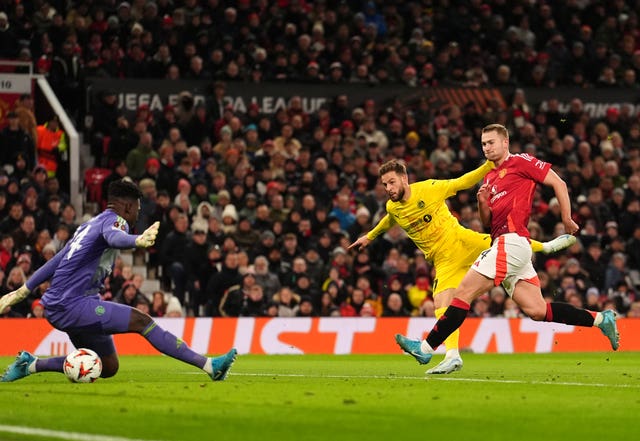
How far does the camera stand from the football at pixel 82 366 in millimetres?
11109

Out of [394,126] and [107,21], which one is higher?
[107,21]

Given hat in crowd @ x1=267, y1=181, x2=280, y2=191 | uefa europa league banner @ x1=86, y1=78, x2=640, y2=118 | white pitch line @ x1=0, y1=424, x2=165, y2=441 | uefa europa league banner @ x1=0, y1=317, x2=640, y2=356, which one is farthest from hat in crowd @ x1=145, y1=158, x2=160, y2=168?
white pitch line @ x1=0, y1=424, x2=165, y2=441

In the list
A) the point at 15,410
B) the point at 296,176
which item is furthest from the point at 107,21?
the point at 15,410

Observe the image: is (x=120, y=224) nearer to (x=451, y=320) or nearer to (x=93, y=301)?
(x=93, y=301)

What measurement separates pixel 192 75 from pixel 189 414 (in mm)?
17867

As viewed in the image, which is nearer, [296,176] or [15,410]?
[15,410]

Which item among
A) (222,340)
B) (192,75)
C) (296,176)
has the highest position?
(192,75)

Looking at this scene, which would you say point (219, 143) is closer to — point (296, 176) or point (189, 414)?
point (296, 176)

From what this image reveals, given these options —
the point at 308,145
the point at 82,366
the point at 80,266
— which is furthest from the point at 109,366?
the point at 308,145

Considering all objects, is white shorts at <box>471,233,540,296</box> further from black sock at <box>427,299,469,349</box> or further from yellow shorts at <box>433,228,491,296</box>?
yellow shorts at <box>433,228,491,296</box>

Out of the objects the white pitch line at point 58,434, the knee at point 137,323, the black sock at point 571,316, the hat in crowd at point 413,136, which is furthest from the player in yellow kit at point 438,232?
the hat in crowd at point 413,136

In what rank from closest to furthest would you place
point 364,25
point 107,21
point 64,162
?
point 64,162, point 107,21, point 364,25

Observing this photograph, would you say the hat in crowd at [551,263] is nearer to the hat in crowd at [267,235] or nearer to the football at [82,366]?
the hat in crowd at [267,235]

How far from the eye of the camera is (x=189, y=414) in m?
8.34
